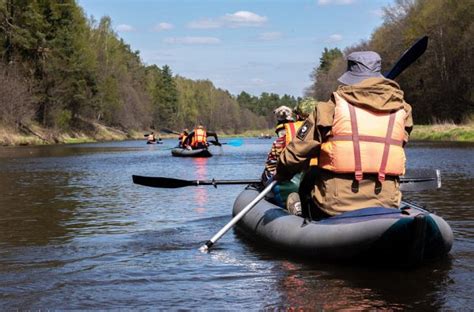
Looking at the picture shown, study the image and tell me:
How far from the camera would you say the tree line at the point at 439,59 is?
54812 millimetres

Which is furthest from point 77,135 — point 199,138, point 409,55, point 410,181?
point 409,55

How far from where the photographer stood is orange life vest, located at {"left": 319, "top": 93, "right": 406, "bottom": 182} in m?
5.89

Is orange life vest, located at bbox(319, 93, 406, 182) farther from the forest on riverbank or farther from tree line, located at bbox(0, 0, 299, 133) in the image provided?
tree line, located at bbox(0, 0, 299, 133)

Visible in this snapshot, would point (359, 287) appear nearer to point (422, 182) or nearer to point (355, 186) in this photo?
point (355, 186)

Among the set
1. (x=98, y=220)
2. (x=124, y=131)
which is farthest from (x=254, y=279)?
(x=124, y=131)

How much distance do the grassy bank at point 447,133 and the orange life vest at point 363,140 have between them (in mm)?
35390

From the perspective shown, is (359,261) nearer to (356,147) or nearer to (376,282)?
(376,282)

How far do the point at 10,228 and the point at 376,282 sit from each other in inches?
224

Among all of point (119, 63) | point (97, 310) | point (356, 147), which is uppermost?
point (119, 63)

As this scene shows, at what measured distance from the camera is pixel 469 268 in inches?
248

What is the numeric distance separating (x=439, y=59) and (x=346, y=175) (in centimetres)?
5686

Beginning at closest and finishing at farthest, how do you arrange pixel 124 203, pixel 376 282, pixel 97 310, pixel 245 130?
A: pixel 97 310
pixel 376 282
pixel 124 203
pixel 245 130

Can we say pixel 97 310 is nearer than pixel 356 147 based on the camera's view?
Yes

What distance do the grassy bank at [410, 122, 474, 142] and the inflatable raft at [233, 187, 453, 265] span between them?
1382 inches
